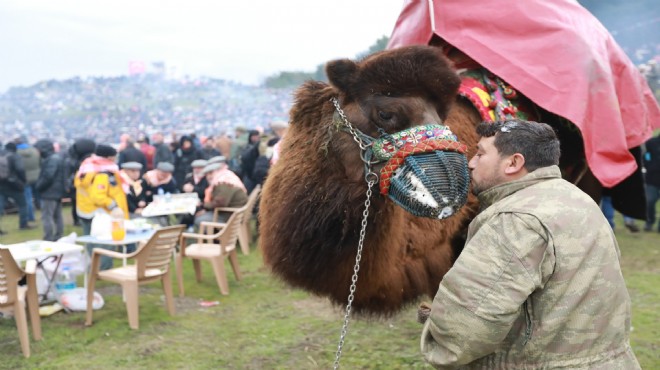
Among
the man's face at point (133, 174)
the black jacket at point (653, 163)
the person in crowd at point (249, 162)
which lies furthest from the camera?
the person in crowd at point (249, 162)

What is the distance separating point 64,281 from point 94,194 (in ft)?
6.55

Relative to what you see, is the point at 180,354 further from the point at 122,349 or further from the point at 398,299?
the point at 398,299

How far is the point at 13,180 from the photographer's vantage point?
13.2 m

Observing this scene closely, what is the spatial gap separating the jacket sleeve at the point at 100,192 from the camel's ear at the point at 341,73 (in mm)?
6613

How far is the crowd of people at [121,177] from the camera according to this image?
9.13m

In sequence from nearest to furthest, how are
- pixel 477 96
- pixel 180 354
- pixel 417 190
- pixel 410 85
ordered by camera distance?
pixel 417 190
pixel 410 85
pixel 477 96
pixel 180 354

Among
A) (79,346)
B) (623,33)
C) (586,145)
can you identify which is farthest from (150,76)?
(586,145)

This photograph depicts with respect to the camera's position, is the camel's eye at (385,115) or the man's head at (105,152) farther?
the man's head at (105,152)

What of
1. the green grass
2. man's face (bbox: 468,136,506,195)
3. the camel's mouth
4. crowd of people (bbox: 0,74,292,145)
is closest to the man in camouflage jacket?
man's face (bbox: 468,136,506,195)

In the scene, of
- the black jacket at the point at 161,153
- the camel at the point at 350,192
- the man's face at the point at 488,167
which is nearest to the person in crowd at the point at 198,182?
the black jacket at the point at 161,153

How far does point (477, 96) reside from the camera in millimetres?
4168

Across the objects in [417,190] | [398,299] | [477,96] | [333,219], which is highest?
[477,96]

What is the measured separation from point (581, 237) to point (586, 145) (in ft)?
8.20

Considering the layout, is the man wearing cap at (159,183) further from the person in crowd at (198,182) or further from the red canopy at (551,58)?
the red canopy at (551,58)
